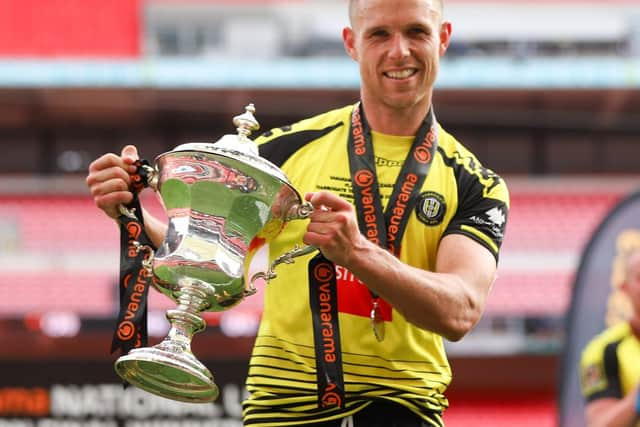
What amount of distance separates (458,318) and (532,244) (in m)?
13.6

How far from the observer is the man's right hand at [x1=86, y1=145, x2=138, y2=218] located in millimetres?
2494

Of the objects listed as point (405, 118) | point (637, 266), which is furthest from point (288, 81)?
point (405, 118)

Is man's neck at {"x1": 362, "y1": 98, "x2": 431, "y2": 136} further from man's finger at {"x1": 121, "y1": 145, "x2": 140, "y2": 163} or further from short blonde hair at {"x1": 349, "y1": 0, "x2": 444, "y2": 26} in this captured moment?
man's finger at {"x1": 121, "y1": 145, "x2": 140, "y2": 163}

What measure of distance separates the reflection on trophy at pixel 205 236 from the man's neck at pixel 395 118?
1.27 ft

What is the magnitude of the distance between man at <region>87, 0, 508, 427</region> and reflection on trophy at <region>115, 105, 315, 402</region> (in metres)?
0.16

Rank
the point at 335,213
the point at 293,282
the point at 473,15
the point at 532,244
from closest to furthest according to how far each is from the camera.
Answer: the point at 335,213 < the point at 293,282 < the point at 532,244 < the point at 473,15

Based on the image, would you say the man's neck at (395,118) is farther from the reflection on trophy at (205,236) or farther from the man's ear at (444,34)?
the reflection on trophy at (205,236)

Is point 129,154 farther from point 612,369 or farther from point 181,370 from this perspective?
point 612,369

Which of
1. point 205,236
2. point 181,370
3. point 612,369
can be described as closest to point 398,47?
point 205,236

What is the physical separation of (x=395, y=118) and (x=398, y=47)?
23 centimetres

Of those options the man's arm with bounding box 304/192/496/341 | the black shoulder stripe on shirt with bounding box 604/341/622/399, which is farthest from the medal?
the black shoulder stripe on shirt with bounding box 604/341/622/399

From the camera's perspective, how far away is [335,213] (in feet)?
7.10

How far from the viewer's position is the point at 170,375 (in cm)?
235

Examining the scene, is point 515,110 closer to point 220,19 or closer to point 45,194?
point 220,19
